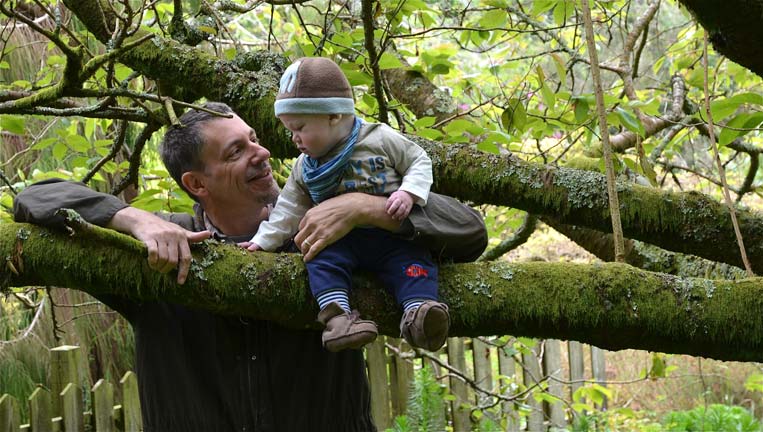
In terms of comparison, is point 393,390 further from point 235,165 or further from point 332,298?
point 332,298

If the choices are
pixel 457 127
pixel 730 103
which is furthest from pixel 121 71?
pixel 730 103

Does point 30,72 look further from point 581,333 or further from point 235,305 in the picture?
point 581,333

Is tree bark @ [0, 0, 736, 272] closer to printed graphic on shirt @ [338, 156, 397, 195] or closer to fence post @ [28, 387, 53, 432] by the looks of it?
printed graphic on shirt @ [338, 156, 397, 195]

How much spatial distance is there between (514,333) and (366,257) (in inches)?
15.5

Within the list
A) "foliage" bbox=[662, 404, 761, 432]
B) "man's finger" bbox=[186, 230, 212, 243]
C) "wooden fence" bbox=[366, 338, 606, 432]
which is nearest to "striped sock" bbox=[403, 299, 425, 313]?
"man's finger" bbox=[186, 230, 212, 243]

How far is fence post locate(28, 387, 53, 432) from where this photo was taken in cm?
351

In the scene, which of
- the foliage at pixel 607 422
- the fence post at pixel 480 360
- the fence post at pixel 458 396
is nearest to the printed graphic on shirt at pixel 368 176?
the foliage at pixel 607 422

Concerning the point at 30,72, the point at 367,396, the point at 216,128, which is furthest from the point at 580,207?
the point at 30,72

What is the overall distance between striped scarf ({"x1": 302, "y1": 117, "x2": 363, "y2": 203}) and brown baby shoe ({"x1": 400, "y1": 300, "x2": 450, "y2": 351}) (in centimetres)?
45

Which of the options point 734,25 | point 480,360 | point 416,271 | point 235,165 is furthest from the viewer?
point 480,360

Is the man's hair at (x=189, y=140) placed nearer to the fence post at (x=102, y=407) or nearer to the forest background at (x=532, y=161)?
the forest background at (x=532, y=161)

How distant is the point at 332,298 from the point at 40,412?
2556 mm

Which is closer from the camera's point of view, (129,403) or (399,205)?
(399,205)

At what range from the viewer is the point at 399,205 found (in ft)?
5.65
